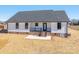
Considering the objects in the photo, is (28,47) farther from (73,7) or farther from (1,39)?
(73,7)

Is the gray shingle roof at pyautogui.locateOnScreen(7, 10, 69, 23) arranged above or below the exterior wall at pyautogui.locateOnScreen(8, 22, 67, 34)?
above

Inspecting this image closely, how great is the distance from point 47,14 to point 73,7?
1.58 feet

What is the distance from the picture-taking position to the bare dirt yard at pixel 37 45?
5129mm

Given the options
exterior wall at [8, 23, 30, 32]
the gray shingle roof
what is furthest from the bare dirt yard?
the gray shingle roof

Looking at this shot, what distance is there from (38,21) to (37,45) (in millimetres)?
471

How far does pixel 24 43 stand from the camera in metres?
5.18

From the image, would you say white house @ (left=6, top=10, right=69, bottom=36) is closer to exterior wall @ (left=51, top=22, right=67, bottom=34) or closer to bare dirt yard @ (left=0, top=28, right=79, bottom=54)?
exterior wall @ (left=51, top=22, right=67, bottom=34)

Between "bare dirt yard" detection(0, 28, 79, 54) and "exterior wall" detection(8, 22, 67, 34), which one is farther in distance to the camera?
"exterior wall" detection(8, 22, 67, 34)

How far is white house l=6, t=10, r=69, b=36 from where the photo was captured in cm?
527

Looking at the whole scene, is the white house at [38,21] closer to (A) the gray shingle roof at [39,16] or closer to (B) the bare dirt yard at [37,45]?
(A) the gray shingle roof at [39,16]

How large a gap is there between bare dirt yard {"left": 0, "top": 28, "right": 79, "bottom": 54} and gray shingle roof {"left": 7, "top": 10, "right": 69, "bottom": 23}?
28cm

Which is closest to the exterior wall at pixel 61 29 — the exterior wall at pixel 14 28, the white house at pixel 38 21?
the white house at pixel 38 21

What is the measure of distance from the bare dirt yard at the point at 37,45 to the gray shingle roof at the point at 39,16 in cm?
28
